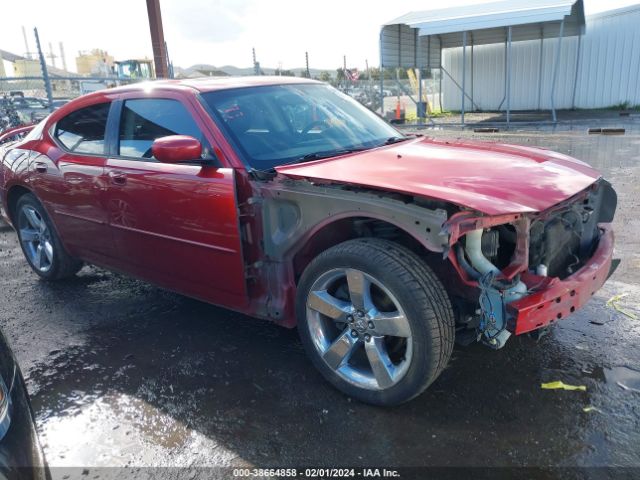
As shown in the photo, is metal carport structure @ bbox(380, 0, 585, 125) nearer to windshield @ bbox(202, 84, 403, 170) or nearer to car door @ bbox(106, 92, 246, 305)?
windshield @ bbox(202, 84, 403, 170)

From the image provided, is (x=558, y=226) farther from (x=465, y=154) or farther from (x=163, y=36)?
(x=163, y=36)

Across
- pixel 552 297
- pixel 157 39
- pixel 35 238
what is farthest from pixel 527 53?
pixel 552 297

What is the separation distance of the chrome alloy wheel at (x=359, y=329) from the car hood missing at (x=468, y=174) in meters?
0.51

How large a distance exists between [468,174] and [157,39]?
11.8 metres

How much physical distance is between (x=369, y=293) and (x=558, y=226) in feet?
3.60

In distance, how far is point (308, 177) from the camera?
106 inches

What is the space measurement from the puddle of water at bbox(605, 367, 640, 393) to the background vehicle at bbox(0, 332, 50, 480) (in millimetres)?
2760

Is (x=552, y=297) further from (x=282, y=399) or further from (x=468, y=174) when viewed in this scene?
(x=282, y=399)

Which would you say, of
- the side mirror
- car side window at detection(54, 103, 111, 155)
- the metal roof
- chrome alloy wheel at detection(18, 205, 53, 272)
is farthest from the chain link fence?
the side mirror

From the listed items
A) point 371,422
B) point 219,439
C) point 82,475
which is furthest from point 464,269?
point 82,475

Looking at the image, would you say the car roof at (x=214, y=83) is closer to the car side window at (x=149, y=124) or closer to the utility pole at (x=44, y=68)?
the car side window at (x=149, y=124)

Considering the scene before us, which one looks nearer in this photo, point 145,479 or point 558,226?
point 145,479

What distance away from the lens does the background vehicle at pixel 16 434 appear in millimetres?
1567

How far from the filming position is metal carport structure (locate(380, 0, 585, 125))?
1449 cm
